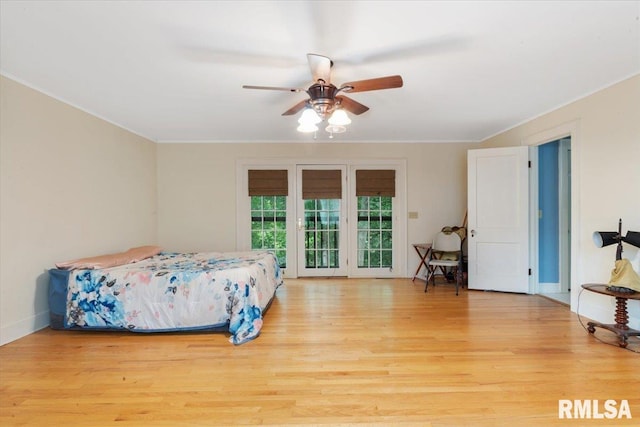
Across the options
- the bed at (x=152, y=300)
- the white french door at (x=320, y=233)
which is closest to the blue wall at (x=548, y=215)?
the white french door at (x=320, y=233)

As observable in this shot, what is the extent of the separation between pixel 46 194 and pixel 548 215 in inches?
231

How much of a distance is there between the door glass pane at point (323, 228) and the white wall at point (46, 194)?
8.78 ft

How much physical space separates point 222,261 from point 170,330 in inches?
35.2

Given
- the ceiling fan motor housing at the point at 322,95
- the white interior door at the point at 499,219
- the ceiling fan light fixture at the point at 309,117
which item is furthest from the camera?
the white interior door at the point at 499,219

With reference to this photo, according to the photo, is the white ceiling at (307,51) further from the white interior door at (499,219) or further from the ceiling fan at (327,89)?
the white interior door at (499,219)

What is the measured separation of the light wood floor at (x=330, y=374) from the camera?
171 cm

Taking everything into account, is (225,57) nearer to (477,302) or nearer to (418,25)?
(418,25)

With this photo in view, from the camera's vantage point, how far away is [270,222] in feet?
16.8

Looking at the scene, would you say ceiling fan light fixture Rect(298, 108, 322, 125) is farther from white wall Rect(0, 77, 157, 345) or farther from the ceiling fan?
white wall Rect(0, 77, 157, 345)

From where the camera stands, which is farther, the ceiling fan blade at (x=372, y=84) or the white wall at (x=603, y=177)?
the white wall at (x=603, y=177)

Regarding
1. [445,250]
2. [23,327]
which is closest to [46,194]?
[23,327]

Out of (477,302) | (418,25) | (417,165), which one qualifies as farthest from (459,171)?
(418,25)

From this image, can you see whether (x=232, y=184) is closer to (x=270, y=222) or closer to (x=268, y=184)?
(x=268, y=184)

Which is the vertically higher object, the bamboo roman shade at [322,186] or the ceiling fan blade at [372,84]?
the ceiling fan blade at [372,84]
